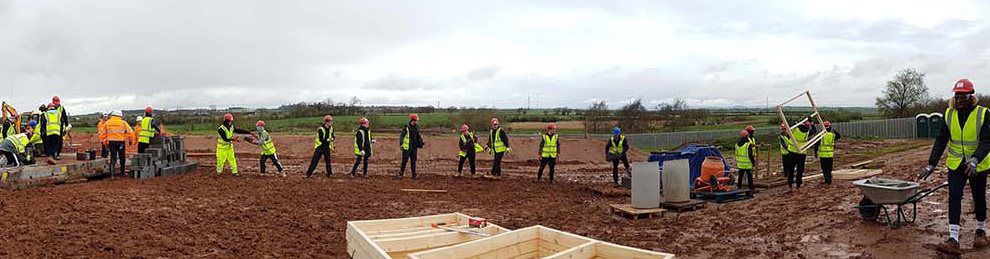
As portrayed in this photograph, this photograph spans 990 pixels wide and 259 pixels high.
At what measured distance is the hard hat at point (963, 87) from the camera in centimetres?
655

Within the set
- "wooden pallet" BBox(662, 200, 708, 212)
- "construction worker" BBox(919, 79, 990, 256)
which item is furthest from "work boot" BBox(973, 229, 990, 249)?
"wooden pallet" BBox(662, 200, 708, 212)

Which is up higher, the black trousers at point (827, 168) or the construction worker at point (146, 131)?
the construction worker at point (146, 131)

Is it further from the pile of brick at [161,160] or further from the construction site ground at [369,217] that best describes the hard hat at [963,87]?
the pile of brick at [161,160]

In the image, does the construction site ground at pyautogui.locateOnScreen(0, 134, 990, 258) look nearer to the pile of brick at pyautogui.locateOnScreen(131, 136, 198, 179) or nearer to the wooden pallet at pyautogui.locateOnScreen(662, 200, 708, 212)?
the wooden pallet at pyautogui.locateOnScreen(662, 200, 708, 212)

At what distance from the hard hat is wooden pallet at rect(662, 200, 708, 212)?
5.21m

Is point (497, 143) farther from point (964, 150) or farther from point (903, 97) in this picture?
point (903, 97)

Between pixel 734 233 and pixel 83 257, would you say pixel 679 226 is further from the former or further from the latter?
pixel 83 257

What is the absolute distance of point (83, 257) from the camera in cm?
727

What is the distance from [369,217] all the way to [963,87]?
26.4 feet

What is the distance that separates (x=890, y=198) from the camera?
302 inches

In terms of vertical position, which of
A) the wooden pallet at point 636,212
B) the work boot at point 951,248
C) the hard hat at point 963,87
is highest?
the hard hat at point 963,87

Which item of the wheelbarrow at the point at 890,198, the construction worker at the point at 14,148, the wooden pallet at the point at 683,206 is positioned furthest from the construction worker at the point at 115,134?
the wheelbarrow at the point at 890,198

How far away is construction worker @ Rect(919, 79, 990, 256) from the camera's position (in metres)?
6.45

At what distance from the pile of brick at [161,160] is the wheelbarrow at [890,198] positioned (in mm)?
13172
